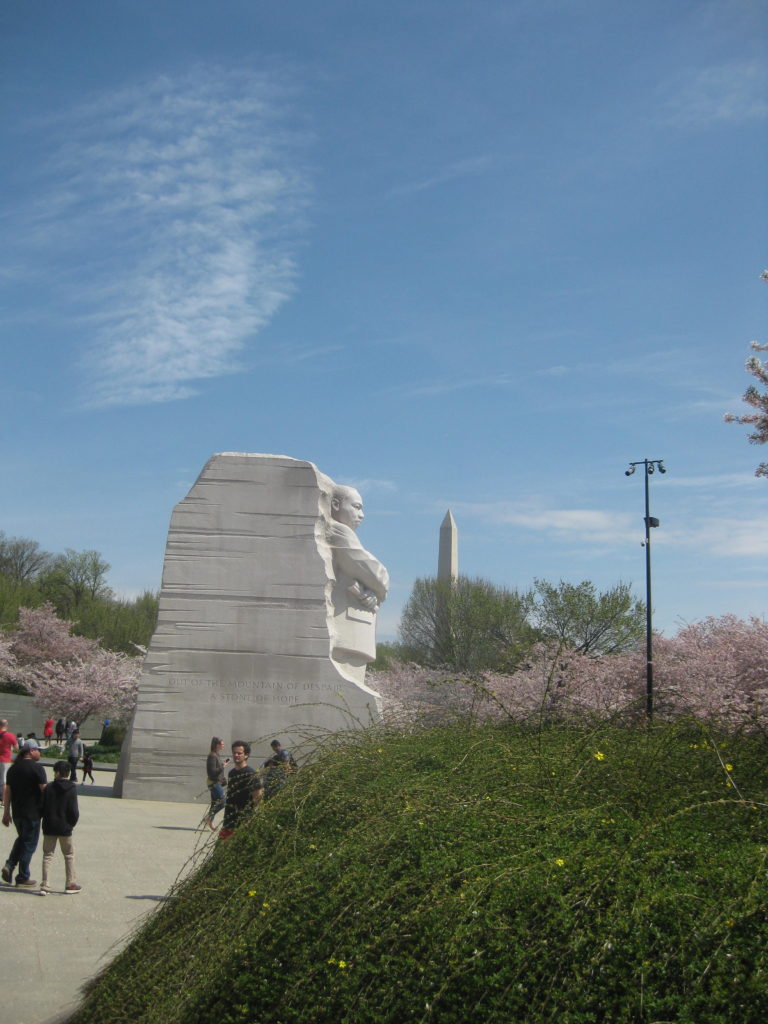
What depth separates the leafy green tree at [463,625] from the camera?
3375 centimetres

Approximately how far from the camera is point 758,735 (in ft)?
16.4

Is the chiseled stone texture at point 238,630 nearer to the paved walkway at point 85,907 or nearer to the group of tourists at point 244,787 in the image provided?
the paved walkway at point 85,907

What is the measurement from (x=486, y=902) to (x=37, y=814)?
6308mm

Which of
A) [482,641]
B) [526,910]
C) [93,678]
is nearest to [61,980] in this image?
[526,910]

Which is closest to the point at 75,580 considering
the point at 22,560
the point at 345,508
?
the point at 22,560

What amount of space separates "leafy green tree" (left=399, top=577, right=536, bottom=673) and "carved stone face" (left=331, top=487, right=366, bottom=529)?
15207 millimetres

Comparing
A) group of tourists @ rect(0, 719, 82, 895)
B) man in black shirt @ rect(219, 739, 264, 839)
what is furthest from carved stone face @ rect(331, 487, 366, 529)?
man in black shirt @ rect(219, 739, 264, 839)

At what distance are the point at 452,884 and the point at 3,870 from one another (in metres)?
6.30

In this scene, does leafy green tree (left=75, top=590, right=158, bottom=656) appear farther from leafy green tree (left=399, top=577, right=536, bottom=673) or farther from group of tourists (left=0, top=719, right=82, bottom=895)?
group of tourists (left=0, top=719, right=82, bottom=895)

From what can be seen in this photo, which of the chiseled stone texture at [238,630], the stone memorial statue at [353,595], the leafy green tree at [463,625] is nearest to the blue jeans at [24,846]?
the chiseled stone texture at [238,630]

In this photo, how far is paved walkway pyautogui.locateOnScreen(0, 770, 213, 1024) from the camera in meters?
5.23

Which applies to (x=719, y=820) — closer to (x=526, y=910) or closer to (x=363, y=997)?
(x=526, y=910)

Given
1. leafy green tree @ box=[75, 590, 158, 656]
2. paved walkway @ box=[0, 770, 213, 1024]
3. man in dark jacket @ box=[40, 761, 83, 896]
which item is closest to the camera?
paved walkway @ box=[0, 770, 213, 1024]

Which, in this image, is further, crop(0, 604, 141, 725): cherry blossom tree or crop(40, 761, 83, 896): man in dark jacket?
crop(0, 604, 141, 725): cherry blossom tree
